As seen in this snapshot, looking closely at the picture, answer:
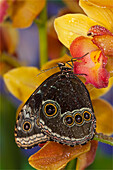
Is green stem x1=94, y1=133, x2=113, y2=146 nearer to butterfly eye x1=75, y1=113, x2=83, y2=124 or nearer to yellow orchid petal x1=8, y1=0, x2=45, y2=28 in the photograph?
butterfly eye x1=75, y1=113, x2=83, y2=124

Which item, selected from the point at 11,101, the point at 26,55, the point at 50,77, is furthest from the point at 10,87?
the point at 26,55

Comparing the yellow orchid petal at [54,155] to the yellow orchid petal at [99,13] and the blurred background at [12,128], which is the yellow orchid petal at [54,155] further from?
the blurred background at [12,128]

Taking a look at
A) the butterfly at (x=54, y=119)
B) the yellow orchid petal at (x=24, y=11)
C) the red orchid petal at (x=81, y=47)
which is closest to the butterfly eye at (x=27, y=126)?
the butterfly at (x=54, y=119)

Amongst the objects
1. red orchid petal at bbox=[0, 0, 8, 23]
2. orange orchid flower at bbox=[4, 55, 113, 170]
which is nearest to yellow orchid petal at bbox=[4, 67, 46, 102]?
orange orchid flower at bbox=[4, 55, 113, 170]

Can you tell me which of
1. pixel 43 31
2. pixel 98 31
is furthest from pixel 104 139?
pixel 43 31

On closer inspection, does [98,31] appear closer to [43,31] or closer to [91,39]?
[91,39]

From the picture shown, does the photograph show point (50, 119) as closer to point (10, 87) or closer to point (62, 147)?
point (62, 147)
